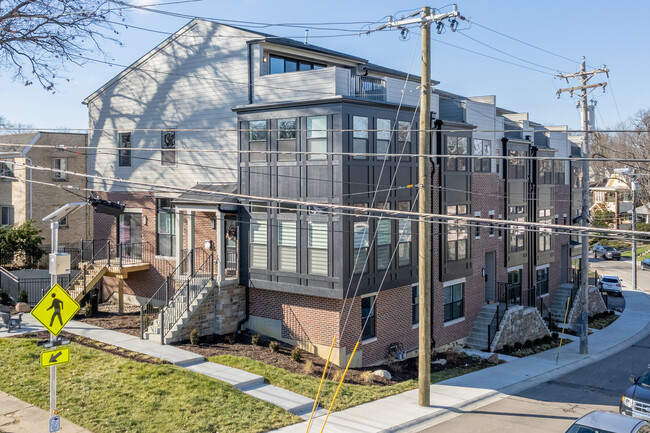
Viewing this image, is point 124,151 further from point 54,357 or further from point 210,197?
point 54,357

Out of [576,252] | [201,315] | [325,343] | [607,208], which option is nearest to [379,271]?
[325,343]

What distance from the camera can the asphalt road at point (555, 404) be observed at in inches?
616

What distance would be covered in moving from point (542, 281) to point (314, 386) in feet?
69.3

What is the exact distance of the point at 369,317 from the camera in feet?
67.5

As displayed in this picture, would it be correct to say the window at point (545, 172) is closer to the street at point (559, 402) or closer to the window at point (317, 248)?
the street at point (559, 402)

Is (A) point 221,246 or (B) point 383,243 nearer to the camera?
(B) point 383,243

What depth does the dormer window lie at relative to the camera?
75.3 feet

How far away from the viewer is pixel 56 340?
11.7 m

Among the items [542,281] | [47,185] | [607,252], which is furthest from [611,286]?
[47,185]

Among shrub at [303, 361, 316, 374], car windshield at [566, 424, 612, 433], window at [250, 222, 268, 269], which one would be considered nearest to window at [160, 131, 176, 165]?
window at [250, 222, 268, 269]

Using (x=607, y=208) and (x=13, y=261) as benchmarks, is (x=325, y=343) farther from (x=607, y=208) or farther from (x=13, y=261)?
(x=607, y=208)

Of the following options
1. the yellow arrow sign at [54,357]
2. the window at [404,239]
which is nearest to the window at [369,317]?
the window at [404,239]

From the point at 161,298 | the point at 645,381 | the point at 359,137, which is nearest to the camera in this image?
the point at 645,381

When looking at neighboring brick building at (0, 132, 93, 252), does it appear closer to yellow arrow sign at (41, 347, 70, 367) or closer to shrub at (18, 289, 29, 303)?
shrub at (18, 289, 29, 303)
